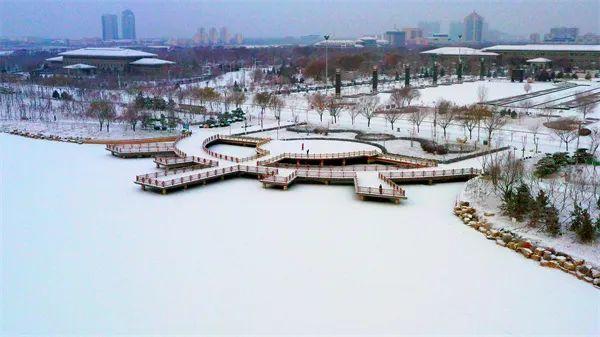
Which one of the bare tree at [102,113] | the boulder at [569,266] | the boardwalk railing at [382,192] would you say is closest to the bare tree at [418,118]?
the boardwalk railing at [382,192]

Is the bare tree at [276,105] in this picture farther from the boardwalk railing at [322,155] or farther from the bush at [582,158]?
the bush at [582,158]

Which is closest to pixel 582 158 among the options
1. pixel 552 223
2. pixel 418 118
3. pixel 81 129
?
pixel 552 223

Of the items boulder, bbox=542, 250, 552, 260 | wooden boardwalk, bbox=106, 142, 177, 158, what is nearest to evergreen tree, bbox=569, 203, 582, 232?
boulder, bbox=542, 250, 552, 260

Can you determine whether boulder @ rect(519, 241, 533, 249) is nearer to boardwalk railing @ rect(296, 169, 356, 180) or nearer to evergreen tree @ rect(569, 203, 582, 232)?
evergreen tree @ rect(569, 203, 582, 232)

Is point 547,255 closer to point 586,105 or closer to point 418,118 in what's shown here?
point 418,118

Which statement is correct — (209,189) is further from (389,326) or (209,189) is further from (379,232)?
(389,326)

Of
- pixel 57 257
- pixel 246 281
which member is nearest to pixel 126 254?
pixel 57 257
